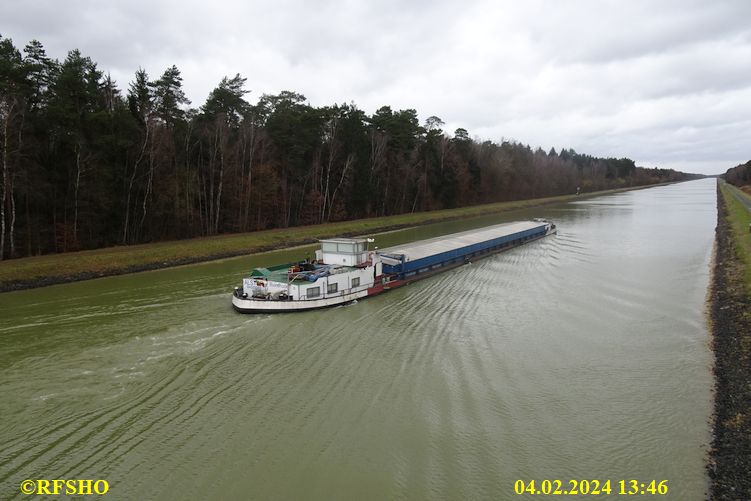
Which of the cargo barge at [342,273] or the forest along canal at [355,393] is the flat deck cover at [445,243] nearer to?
the cargo barge at [342,273]

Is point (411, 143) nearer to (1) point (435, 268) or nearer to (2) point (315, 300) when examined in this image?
(1) point (435, 268)

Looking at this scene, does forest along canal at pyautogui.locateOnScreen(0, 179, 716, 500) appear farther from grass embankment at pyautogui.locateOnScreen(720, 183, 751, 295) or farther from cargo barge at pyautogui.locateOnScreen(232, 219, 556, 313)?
grass embankment at pyautogui.locateOnScreen(720, 183, 751, 295)

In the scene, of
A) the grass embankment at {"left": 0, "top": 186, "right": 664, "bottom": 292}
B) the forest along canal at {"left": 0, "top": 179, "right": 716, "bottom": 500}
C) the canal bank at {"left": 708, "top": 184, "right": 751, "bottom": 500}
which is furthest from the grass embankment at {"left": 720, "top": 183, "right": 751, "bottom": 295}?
the grass embankment at {"left": 0, "top": 186, "right": 664, "bottom": 292}

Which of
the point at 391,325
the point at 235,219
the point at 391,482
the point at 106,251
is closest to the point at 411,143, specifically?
the point at 235,219

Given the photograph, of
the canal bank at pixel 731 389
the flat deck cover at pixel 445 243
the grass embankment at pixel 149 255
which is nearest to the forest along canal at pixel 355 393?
the canal bank at pixel 731 389

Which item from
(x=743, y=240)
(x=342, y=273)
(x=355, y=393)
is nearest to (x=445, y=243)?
(x=342, y=273)
